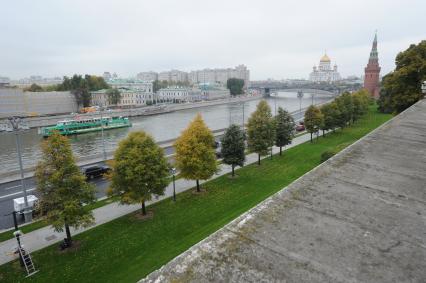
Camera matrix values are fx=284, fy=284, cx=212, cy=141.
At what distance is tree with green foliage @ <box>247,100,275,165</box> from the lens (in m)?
23.7

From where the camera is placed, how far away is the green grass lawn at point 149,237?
10.6 meters

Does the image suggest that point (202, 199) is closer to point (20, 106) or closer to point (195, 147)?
point (195, 147)

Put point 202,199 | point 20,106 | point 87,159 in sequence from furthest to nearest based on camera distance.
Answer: point 20,106, point 87,159, point 202,199

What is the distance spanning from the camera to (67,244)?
485 inches

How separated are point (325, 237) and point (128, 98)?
336ft

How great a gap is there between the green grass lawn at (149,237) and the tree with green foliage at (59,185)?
57.0 inches

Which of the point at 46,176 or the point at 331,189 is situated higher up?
the point at 331,189

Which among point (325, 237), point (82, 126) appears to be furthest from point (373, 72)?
point (325, 237)

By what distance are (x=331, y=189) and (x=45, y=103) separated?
88254 mm

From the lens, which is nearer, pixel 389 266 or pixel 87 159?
pixel 389 266

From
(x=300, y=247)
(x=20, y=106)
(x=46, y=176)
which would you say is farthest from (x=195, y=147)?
(x=20, y=106)

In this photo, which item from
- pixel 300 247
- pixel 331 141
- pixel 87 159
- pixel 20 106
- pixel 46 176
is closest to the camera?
pixel 300 247

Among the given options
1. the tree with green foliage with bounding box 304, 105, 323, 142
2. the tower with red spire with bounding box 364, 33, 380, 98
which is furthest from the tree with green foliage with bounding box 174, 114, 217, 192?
the tower with red spire with bounding box 364, 33, 380, 98

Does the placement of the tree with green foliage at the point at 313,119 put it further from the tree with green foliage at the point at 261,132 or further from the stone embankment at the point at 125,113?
the stone embankment at the point at 125,113
